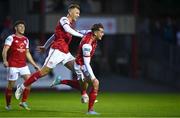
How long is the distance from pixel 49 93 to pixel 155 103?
664 cm

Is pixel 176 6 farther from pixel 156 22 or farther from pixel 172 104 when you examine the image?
pixel 172 104

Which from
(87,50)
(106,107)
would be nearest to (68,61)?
(87,50)

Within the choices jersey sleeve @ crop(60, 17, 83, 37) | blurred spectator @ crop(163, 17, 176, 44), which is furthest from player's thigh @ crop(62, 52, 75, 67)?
blurred spectator @ crop(163, 17, 176, 44)

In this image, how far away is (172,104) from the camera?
22656 millimetres

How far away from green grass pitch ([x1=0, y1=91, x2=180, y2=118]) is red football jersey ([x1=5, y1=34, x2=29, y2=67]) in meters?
1.15

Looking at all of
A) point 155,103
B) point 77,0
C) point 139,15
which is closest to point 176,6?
point 139,15

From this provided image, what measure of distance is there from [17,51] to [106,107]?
3.14m

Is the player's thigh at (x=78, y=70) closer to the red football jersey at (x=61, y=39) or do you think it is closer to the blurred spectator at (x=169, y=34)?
the red football jersey at (x=61, y=39)

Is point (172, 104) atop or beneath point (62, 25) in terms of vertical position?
beneath

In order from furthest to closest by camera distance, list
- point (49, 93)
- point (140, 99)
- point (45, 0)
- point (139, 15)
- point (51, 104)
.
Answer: point (139, 15), point (45, 0), point (49, 93), point (140, 99), point (51, 104)

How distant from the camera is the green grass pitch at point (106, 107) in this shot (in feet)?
60.1

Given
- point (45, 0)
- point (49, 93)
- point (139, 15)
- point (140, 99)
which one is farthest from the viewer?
point (139, 15)

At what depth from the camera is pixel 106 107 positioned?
21141 millimetres

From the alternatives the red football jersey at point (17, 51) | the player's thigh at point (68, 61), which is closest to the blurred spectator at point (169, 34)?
the player's thigh at point (68, 61)
